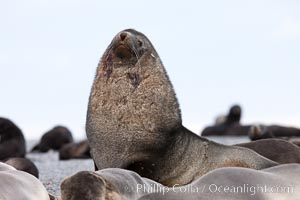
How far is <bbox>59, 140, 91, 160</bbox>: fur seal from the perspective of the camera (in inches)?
664

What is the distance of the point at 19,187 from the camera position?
6.13m

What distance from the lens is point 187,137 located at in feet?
28.2

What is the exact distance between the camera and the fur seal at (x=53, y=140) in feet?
66.5

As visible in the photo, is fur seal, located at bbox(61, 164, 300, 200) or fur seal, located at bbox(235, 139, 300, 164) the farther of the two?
fur seal, located at bbox(235, 139, 300, 164)

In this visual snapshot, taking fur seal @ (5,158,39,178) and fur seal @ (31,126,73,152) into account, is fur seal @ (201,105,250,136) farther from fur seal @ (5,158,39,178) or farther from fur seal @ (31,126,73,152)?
fur seal @ (5,158,39,178)

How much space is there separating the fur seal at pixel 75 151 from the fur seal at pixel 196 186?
1073 cm

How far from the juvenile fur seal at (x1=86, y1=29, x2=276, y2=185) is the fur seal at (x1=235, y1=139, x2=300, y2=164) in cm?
62

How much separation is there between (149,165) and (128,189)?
306 centimetres

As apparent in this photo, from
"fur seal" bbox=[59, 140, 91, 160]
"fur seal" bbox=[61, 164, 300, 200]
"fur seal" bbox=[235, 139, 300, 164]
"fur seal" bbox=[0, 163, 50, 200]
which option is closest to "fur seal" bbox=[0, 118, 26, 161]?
"fur seal" bbox=[59, 140, 91, 160]

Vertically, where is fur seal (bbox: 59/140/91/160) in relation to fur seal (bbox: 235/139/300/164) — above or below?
below

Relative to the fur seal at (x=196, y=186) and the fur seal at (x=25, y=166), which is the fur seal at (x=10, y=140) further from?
the fur seal at (x=196, y=186)

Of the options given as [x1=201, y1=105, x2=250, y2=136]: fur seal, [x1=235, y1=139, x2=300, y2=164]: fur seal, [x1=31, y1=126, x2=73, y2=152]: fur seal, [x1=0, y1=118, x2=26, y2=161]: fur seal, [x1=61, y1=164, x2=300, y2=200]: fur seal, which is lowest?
[x1=201, y1=105, x2=250, y2=136]: fur seal

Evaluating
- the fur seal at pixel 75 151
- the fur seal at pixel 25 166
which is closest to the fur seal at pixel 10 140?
the fur seal at pixel 75 151

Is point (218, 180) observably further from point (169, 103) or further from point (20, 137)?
point (20, 137)
